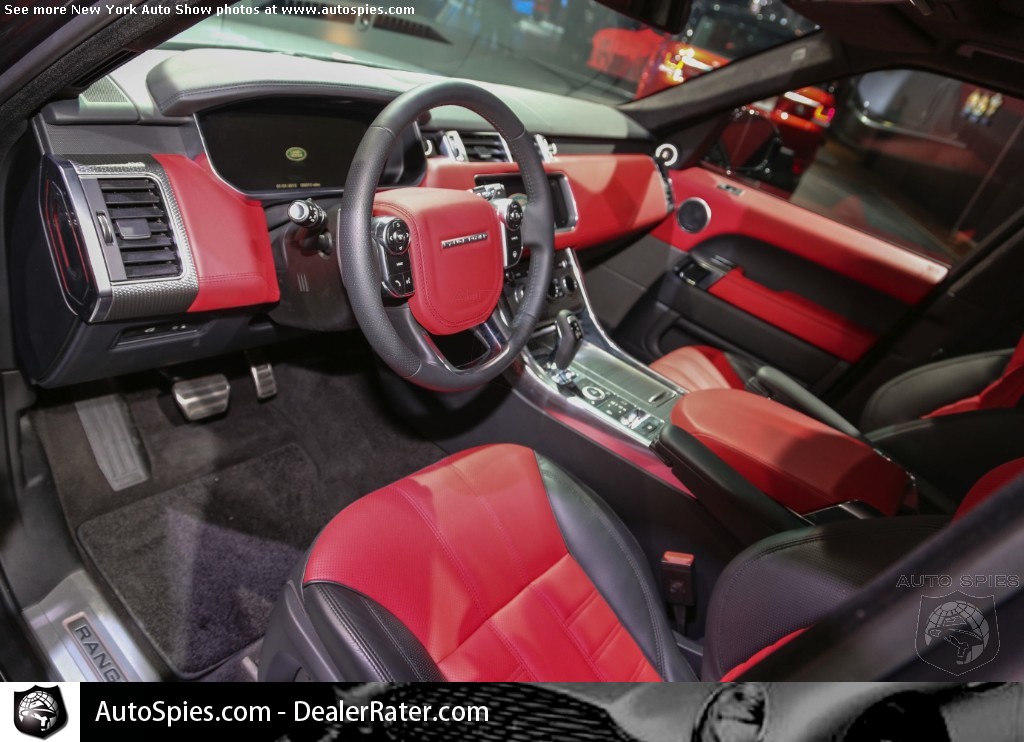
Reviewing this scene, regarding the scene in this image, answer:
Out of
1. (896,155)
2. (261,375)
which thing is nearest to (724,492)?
(261,375)

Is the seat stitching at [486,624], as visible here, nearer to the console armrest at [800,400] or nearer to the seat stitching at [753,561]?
the seat stitching at [753,561]

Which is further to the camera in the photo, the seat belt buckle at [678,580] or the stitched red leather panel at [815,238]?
the stitched red leather panel at [815,238]

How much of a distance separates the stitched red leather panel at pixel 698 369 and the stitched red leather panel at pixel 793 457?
0.54 meters

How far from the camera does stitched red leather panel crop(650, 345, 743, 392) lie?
224 cm

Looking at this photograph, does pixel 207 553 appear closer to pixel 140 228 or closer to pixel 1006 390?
pixel 140 228

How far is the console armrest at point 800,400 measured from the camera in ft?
6.04

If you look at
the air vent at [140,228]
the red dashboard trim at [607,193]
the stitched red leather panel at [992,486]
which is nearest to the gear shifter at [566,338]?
the red dashboard trim at [607,193]

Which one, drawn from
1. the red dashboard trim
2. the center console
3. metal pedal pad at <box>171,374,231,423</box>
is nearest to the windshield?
the red dashboard trim

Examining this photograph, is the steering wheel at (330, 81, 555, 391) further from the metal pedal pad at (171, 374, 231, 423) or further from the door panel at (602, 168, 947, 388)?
the door panel at (602, 168, 947, 388)

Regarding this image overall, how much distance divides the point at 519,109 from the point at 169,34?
133 centimetres

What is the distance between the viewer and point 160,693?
1.80ft

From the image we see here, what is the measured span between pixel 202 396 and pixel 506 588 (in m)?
1.17

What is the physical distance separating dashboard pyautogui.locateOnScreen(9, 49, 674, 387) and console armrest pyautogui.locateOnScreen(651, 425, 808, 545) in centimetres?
76

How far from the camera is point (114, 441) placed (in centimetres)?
184
